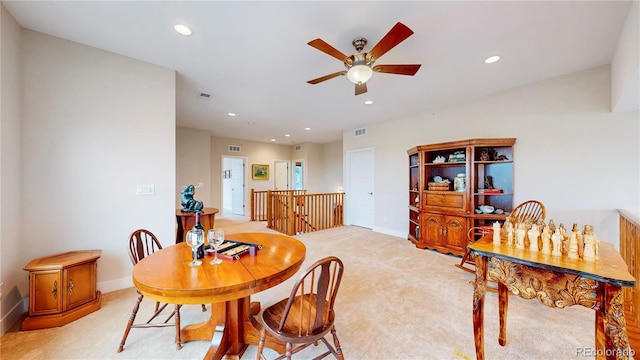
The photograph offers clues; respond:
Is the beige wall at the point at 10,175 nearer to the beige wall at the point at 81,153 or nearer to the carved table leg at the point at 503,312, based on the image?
the beige wall at the point at 81,153

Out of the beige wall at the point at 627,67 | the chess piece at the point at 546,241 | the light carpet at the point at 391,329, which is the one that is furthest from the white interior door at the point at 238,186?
the beige wall at the point at 627,67

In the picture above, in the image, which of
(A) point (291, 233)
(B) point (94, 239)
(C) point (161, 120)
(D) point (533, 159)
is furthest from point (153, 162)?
(D) point (533, 159)

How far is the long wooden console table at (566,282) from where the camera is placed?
1.10m

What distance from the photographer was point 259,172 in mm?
8078

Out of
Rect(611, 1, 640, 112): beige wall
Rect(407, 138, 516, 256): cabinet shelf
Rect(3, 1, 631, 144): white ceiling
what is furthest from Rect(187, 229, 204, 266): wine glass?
Rect(407, 138, 516, 256): cabinet shelf

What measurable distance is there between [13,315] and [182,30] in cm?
292

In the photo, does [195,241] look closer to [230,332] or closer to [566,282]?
[230,332]

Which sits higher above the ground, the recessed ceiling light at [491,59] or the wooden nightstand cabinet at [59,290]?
the recessed ceiling light at [491,59]

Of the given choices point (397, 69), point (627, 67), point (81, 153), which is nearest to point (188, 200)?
point (81, 153)

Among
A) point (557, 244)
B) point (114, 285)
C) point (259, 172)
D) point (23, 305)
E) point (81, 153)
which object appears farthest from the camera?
point (259, 172)

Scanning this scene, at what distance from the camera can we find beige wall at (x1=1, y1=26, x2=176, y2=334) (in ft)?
6.77

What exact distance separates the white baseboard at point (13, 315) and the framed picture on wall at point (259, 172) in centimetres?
595

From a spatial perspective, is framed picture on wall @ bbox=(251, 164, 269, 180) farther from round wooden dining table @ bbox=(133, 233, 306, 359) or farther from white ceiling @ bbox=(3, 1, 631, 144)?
round wooden dining table @ bbox=(133, 233, 306, 359)

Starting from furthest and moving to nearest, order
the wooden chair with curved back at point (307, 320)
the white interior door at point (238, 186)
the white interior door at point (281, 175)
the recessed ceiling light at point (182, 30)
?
1. the white interior door at point (281, 175)
2. the white interior door at point (238, 186)
3. the recessed ceiling light at point (182, 30)
4. the wooden chair with curved back at point (307, 320)
